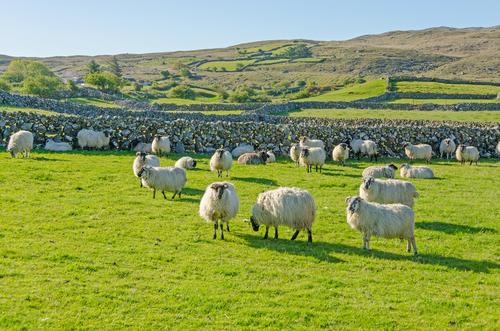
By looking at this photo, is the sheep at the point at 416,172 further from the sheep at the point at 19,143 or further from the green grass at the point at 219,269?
the sheep at the point at 19,143

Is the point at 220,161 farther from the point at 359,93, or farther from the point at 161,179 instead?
the point at 359,93

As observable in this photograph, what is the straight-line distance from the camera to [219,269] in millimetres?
10086

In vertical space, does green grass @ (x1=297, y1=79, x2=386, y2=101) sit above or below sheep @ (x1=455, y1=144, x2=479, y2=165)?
above

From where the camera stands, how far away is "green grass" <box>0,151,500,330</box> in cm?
806

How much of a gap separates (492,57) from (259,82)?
76.2m

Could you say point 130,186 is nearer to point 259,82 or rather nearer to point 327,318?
point 327,318

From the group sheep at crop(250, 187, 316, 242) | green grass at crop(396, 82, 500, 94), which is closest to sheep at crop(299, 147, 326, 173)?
sheep at crop(250, 187, 316, 242)

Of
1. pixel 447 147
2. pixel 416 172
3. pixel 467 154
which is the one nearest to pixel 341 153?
pixel 416 172

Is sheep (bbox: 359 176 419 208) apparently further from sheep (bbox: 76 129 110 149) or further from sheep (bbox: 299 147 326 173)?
sheep (bbox: 76 129 110 149)

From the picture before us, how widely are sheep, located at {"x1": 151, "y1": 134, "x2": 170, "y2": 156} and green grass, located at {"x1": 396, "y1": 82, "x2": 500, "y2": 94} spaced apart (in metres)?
54.3

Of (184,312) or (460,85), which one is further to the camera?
(460,85)

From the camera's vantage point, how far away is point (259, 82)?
142m

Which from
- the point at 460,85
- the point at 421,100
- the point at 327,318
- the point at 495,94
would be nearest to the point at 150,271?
the point at 327,318

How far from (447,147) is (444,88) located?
4693 centimetres
